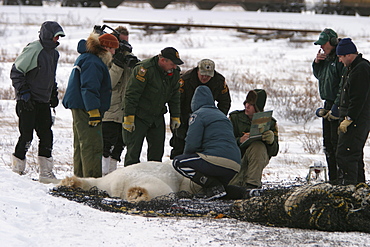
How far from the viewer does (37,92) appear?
6.75 meters

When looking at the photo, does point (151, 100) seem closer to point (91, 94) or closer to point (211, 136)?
point (91, 94)

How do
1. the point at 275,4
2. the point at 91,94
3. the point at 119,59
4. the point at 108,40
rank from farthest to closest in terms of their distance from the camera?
1. the point at 275,4
2. the point at 119,59
3. the point at 108,40
4. the point at 91,94

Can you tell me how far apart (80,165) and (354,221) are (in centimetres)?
329

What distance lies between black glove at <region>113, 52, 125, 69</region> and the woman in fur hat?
0.81m

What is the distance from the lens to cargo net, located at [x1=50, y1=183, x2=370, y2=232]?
4.71 m

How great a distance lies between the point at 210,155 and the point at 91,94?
142cm

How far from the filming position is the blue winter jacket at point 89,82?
627 centimetres

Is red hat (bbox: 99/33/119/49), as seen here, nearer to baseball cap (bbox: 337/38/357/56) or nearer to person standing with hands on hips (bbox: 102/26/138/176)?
person standing with hands on hips (bbox: 102/26/138/176)

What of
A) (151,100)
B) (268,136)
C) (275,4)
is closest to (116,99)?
(151,100)

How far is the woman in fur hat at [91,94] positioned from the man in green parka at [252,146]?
1539 mm

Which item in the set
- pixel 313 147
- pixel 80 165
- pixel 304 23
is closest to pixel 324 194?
pixel 80 165

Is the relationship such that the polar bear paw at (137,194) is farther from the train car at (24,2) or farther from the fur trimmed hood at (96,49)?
the train car at (24,2)

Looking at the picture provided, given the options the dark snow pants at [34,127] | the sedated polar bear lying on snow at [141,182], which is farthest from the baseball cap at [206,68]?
the dark snow pants at [34,127]

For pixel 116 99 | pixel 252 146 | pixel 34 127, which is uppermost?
pixel 116 99
